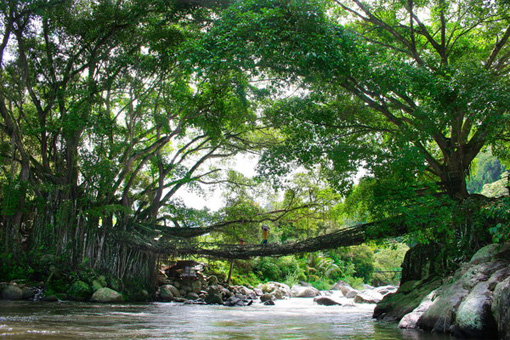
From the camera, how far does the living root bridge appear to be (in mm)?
7949

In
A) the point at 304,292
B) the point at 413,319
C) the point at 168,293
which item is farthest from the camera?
the point at 304,292

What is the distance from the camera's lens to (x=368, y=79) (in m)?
7.38

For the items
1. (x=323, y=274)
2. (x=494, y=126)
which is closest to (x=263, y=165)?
(x=494, y=126)

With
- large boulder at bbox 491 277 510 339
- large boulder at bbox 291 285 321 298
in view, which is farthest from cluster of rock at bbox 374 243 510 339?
large boulder at bbox 291 285 321 298

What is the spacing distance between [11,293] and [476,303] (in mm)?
8681

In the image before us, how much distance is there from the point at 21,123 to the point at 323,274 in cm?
1724

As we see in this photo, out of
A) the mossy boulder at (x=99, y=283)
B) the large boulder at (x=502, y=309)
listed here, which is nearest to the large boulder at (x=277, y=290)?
the mossy boulder at (x=99, y=283)

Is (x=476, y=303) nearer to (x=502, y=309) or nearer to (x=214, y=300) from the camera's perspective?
(x=502, y=309)

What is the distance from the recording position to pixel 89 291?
379 inches

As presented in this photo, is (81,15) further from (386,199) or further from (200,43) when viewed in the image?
(386,199)

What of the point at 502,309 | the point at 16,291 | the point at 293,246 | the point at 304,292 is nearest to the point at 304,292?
the point at 304,292

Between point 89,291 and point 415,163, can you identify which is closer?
point 415,163

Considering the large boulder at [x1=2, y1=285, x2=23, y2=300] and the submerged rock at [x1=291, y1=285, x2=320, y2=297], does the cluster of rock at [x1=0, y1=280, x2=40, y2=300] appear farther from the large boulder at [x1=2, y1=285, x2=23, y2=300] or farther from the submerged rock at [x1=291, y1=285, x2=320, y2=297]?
the submerged rock at [x1=291, y1=285, x2=320, y2=297]

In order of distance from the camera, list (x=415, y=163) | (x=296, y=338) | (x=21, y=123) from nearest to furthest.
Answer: (x=296, y=338) → (x=415, y=163) → (x=21, y=123)
